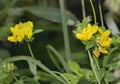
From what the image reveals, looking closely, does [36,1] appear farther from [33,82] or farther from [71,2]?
[33,82]

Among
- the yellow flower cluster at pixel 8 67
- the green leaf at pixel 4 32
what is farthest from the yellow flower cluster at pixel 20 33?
the green leaf at pixel 4 32


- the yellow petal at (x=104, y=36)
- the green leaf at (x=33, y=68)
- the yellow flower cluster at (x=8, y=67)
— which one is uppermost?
the yellow petal at (x=104, y=36)

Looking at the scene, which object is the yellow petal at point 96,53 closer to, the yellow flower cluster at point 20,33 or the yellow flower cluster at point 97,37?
the yellow flower cluster at point 97,37

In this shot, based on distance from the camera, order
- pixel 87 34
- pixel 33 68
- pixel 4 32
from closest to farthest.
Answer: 1. pixel 87 34
2. pixel 33 68
3. pixel 4 32

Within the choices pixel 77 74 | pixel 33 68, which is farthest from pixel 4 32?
pixel 77 74

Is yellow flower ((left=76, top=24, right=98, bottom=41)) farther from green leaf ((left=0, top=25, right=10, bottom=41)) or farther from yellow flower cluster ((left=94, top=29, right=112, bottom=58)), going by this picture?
green leaf ((left=0, top=25, right=10, bottom=41))

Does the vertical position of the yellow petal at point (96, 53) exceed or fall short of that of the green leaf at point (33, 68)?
it exceeds it

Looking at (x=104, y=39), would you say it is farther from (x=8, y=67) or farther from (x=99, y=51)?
(x=8, y=67)

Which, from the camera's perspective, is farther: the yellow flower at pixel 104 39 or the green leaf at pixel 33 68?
the green leaf at pixel 33 68
